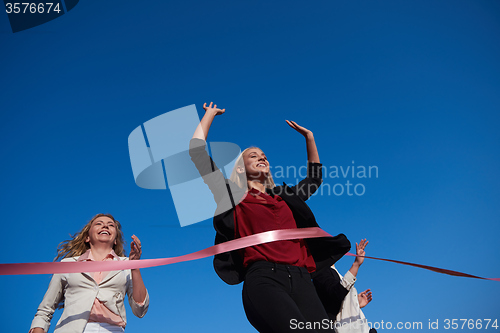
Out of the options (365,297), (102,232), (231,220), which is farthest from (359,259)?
(102,232)

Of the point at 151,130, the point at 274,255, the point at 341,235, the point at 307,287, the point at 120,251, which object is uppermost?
the point at 151,130

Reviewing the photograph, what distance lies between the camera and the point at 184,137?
532 centimetres

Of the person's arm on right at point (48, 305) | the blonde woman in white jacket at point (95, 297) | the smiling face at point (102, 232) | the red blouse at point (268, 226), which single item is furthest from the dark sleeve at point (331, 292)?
the person's arm on right at point (48, 305)

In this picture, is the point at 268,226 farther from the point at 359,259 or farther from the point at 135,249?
the point at 359,259

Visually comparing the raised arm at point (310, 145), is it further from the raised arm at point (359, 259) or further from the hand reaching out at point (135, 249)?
the hand reaching out at point (135, 249)

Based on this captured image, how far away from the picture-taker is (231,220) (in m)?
3.73

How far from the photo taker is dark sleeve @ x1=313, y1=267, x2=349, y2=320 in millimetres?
4848

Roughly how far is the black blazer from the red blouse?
0.08 metres

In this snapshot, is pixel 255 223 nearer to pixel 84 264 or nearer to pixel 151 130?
pixel 84 264

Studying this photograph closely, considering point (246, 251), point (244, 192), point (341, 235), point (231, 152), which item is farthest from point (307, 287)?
point (231, 152)

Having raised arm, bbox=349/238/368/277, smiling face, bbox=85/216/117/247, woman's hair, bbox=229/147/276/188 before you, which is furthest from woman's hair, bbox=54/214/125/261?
raised arm, bbox=349/238/368/277

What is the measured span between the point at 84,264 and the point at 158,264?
28.7 inches

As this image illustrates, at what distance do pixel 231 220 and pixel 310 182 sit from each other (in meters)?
1.12

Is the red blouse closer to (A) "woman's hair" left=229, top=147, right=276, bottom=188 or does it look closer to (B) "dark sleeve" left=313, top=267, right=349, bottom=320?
(A) "woman's hair" left=229, top=147, right=276, bottom=188
